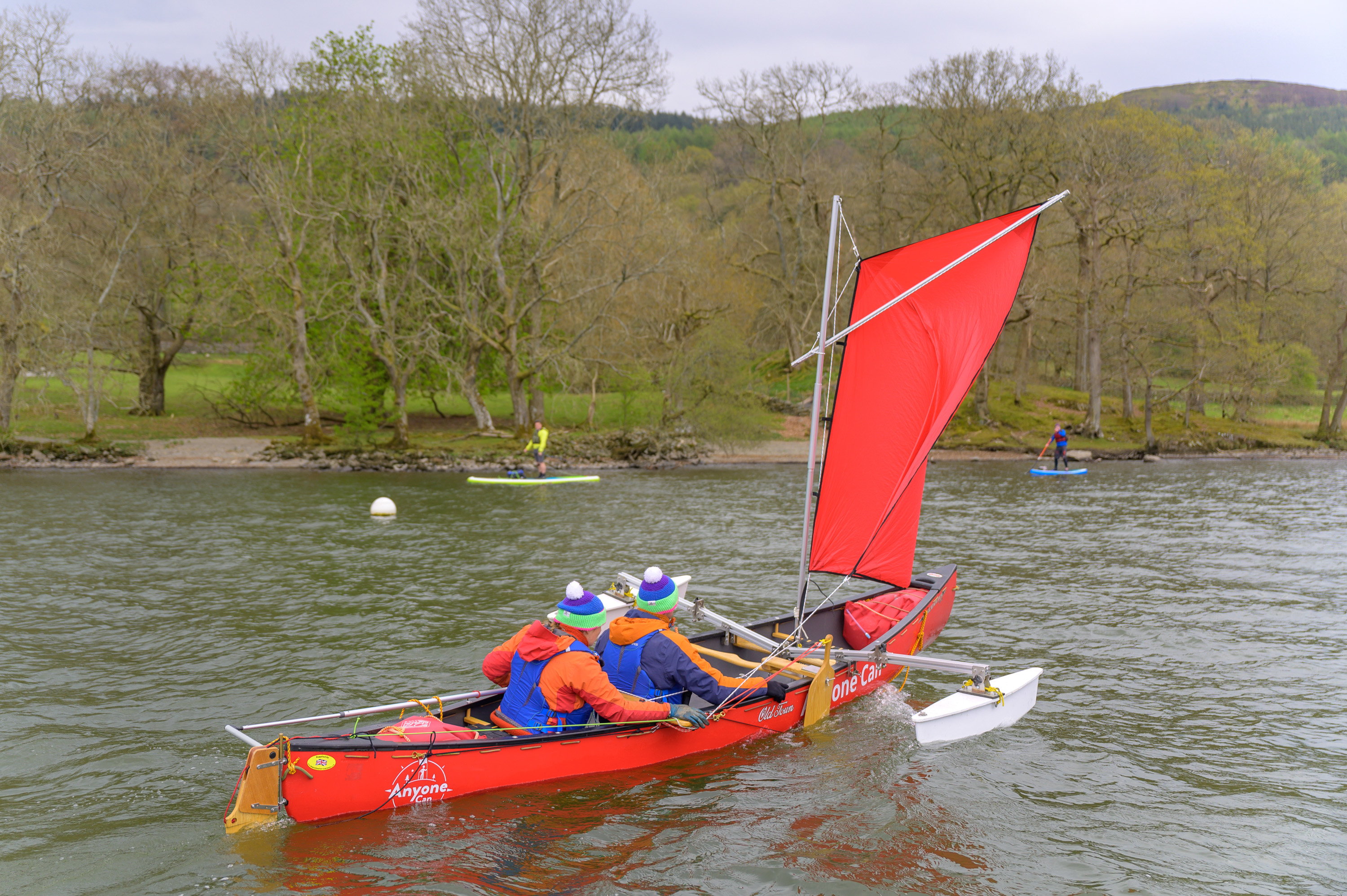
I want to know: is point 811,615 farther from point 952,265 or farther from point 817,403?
point 952,265

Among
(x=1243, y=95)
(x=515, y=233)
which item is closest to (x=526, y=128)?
(x=515, y=233)

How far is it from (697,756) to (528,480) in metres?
22.0

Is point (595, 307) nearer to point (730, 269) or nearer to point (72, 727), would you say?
point (730, 269)

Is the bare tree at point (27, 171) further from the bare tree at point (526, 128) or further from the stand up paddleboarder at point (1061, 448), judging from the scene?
the stand up paddleboarder at point (1061, 448)

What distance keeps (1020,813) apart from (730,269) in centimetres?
4393

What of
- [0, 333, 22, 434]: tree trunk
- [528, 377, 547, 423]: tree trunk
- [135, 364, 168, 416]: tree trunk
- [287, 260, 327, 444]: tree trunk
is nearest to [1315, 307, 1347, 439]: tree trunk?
[528, 377, 547, 423]: tree trunk

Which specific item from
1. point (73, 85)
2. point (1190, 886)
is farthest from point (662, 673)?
point (73, 85)

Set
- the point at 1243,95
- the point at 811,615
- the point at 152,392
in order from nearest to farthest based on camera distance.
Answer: the point at 811,615, the point at 152,392, the point at 1243,95

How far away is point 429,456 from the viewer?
115ft

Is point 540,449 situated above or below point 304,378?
below

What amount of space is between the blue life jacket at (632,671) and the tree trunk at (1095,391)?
131 ft

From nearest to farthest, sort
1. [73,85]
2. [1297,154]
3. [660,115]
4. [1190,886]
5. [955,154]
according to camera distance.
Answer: [1190,886] < [73,85] < [955,154] < [1297,154] < [660,115]

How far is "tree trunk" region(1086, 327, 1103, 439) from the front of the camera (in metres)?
43.1

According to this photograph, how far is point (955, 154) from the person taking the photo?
42812 millimetres
